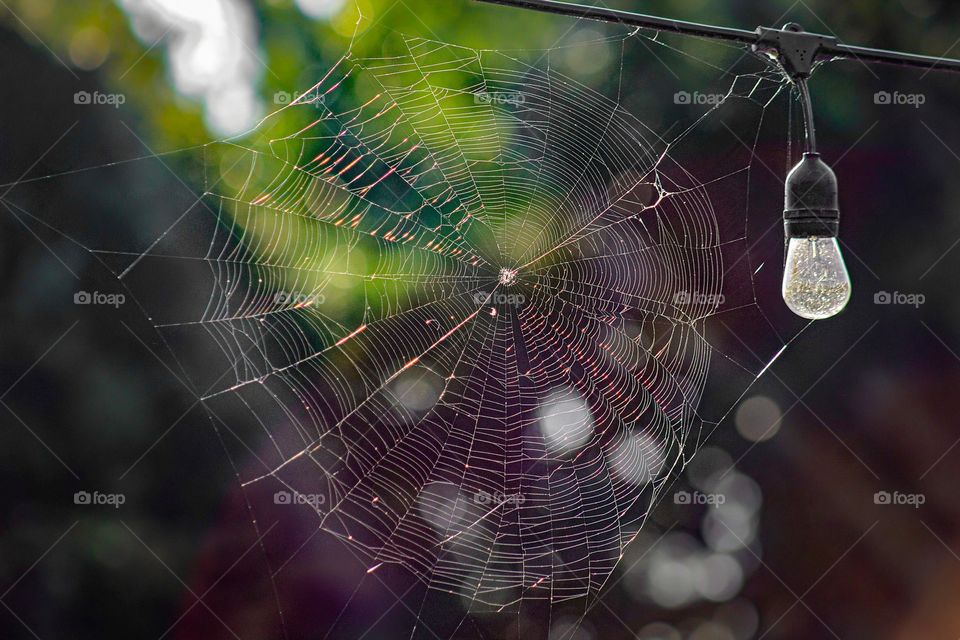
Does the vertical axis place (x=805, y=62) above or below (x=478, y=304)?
above

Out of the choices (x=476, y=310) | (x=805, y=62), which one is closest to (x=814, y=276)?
(x=805, y=62)

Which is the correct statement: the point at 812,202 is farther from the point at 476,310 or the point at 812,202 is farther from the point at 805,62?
the point at 476,310

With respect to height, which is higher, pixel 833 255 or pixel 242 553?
pixel 833 255

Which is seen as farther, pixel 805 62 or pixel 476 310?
pixel 476 310

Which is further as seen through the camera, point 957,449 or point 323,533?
point 957,449

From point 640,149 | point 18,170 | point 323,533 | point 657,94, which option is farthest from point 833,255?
point 18,170

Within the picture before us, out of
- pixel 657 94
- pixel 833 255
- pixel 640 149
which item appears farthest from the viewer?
pixel 657 94

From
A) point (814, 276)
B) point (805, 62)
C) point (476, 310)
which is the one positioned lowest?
point (814, 276)

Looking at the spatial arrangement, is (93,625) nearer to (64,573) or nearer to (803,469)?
(64,573)
